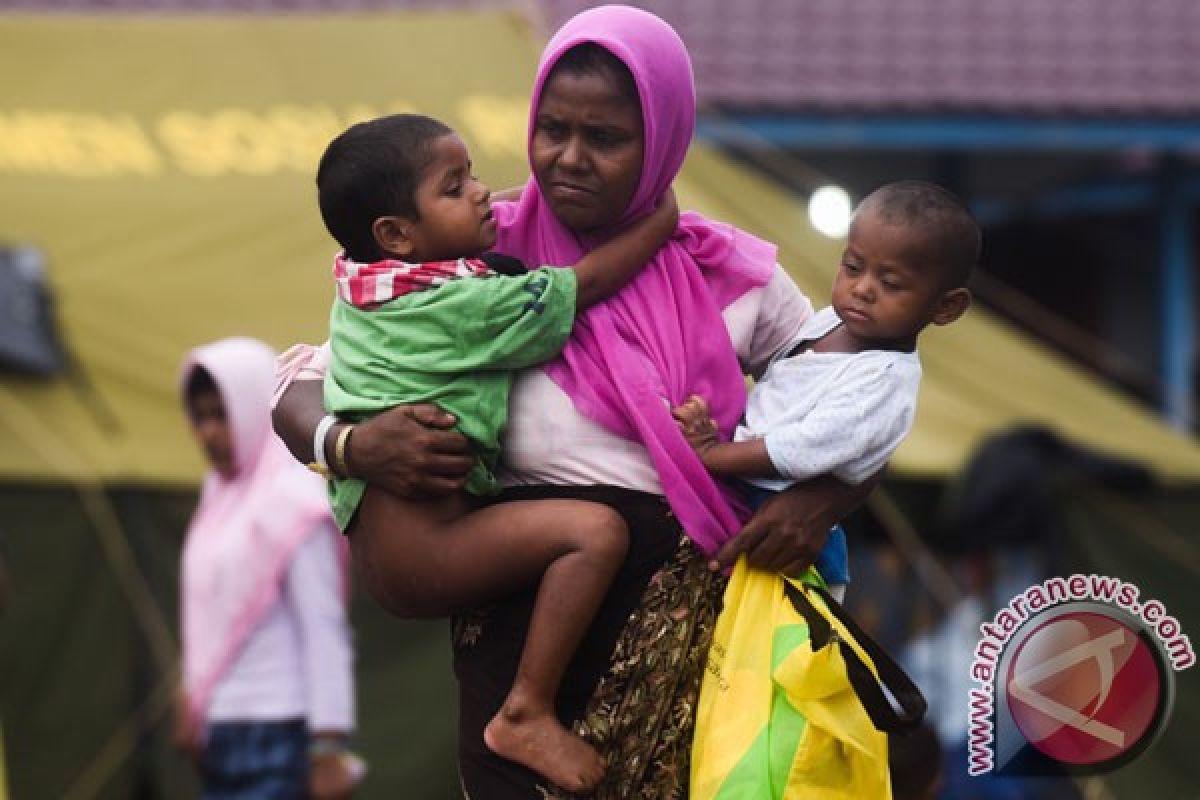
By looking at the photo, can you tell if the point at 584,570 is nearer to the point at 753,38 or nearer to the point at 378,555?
the point at 378,555

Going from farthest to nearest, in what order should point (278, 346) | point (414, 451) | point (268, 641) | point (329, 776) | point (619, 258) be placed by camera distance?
point (278, 346) → point (268, 641) → point (329, 776) → point (619, 258) → point (414, 451)

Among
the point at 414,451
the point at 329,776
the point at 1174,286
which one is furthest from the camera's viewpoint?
the point at 1174,286

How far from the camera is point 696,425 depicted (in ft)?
8.05

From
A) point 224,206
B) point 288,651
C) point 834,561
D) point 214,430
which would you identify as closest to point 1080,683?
point 834,561

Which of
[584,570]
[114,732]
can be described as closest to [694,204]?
[114,732]

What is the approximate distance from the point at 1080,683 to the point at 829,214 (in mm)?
3576

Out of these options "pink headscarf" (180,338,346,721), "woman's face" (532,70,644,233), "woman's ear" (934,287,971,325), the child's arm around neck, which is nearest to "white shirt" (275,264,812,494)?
the child's arm around neck

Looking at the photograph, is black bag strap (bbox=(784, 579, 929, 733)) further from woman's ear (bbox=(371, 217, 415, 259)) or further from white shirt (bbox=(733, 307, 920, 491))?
woman's ear (bbox=(371, 217, 415, 259))

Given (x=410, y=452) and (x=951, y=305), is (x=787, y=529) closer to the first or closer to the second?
(x=951, y=305)

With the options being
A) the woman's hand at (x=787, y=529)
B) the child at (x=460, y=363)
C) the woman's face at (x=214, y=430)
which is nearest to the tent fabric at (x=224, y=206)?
the woman's face at (x=214, y=430)

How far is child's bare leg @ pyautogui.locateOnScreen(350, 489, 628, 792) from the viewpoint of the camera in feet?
7.89

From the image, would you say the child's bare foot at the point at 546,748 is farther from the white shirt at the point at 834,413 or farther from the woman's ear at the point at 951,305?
the woman's ear at the point at 951,305

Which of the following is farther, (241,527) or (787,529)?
(241,527)

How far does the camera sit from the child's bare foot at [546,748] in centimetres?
240
